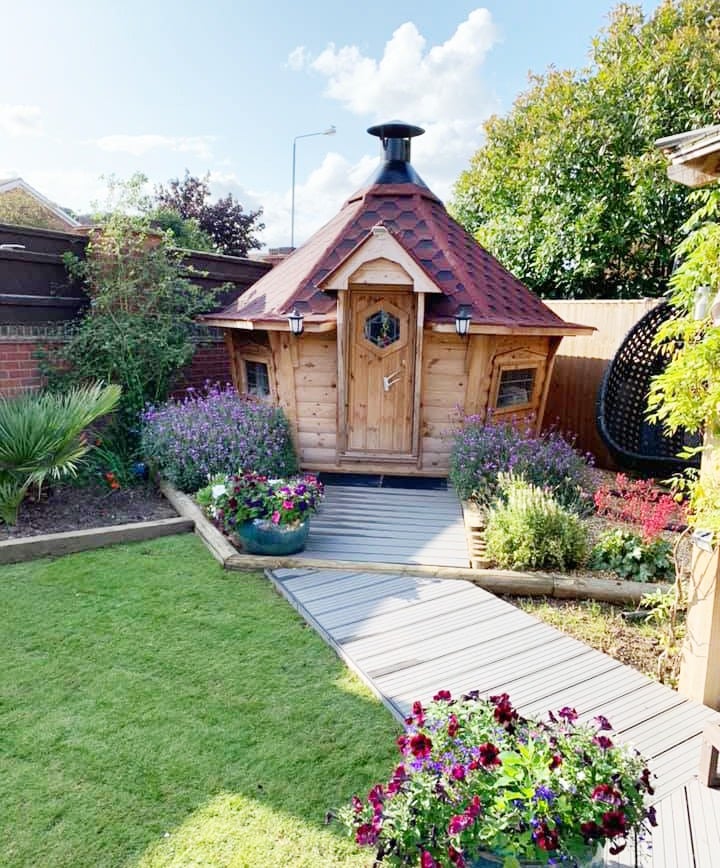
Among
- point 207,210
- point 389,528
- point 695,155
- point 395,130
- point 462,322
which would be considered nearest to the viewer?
point 695,155

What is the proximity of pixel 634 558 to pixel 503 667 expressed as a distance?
1981 millimetres

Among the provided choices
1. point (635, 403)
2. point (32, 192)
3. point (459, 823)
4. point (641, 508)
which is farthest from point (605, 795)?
point (32, 192)

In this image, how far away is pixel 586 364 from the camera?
367 inches

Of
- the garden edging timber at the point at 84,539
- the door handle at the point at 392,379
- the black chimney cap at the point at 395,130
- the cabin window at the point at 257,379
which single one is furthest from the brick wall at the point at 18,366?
the black chimney cap at the point at 395,130

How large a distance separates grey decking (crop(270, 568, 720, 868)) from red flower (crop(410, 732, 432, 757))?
947mm

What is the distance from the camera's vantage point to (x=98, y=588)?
4652 millimetres

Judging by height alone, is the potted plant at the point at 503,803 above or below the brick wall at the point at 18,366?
below

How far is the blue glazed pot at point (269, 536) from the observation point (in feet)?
16.8

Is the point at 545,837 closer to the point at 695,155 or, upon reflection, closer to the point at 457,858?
the point at 457,858

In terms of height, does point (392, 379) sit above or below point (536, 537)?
above

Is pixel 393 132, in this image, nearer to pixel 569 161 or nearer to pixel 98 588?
pixel 569 161

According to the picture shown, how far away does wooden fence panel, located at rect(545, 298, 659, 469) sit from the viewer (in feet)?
28.7

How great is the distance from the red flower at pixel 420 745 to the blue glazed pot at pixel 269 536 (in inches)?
126

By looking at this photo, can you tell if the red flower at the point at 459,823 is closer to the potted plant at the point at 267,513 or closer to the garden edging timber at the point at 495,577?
the garden edging timber at the point at 495,577
